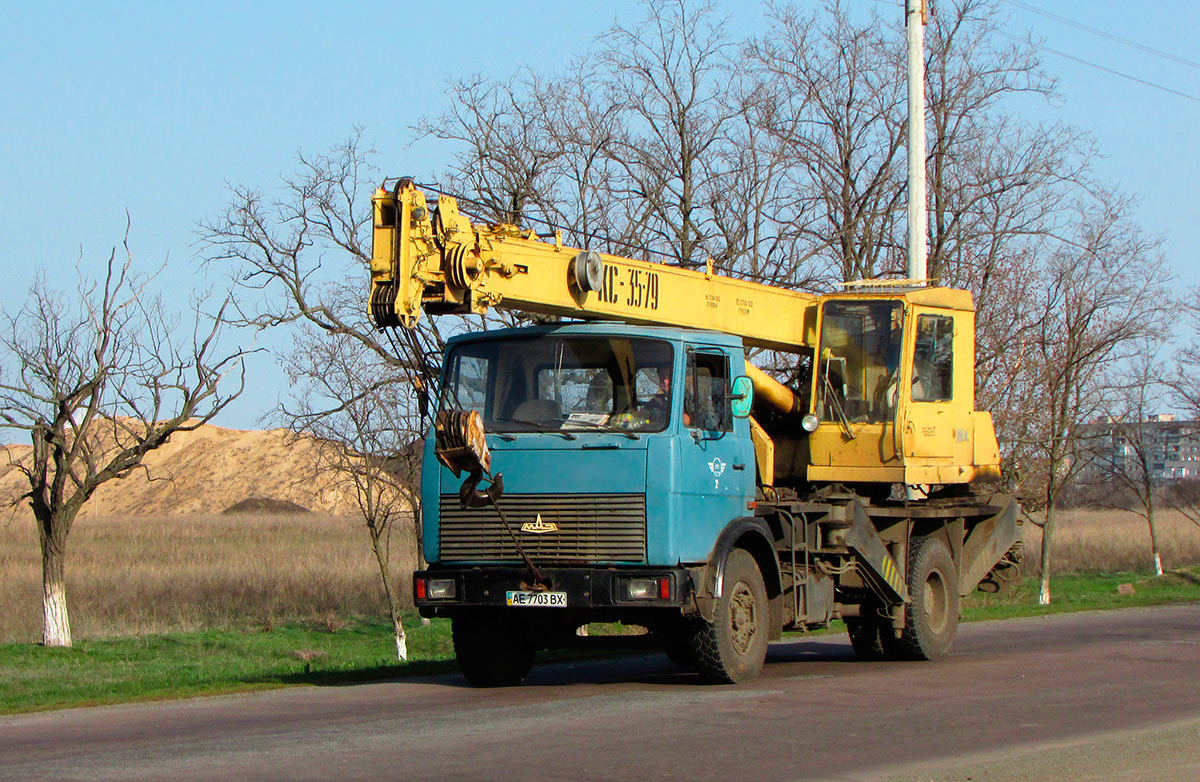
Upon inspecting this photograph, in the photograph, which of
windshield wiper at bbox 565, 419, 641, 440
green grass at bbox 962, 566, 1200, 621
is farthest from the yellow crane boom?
green grass at bbox 962, 566, 1200, 621

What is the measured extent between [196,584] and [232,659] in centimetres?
1117

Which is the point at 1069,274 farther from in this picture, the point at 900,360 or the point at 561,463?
the point at 561,463

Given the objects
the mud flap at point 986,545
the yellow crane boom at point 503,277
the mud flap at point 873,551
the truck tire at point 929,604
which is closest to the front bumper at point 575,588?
the yellow crane boom at point 503,277

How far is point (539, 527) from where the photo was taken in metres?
11.2

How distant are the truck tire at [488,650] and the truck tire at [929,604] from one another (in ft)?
15.7

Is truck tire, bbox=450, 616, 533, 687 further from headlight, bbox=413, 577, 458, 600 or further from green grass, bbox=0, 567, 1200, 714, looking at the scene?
green grass, bbox=0, 567, 1200, 714

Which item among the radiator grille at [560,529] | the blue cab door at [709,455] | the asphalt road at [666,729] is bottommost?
the asphalt road at [666,729]

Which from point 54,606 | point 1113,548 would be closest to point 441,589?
point 54,606

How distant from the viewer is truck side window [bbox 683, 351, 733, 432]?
455 inches

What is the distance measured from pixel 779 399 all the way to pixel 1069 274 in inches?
731

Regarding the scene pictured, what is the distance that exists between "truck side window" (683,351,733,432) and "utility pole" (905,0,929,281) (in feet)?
39.1

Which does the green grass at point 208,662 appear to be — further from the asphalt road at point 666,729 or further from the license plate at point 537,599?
the license plate at point 537,599

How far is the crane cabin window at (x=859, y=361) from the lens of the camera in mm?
14719

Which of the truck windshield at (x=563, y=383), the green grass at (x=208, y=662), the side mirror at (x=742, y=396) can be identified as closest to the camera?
the truck windshield at (x=563, y=383)
